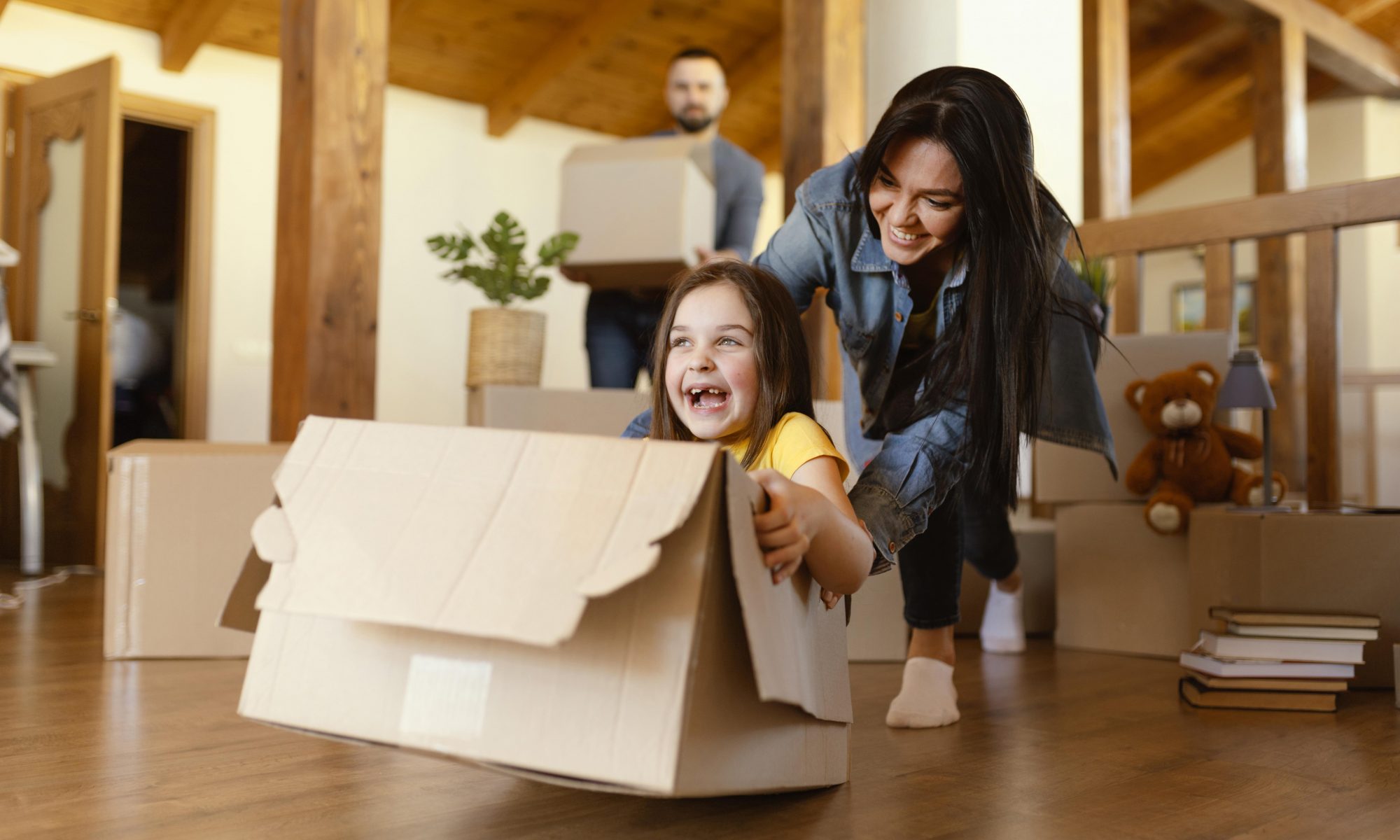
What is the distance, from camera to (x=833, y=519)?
0.95m

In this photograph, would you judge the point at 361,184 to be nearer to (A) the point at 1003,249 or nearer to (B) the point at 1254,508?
(A) the point at 1003,249

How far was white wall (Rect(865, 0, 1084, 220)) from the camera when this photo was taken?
106 inches

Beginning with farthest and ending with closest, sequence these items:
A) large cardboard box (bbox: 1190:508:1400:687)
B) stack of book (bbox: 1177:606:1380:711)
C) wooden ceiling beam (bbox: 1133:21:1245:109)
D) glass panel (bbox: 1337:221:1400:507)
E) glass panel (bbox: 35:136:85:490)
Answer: glass panel (bbox: 1337:221:1400:507) → wooden ceiling beam (bbox: 1133:21:1245:109) → glass panel (bbox: 35:136:85:490) → large cardboard box (bbox: 1190:508:1400:687) → stack of book (bbox: 1177:606:1380:711)

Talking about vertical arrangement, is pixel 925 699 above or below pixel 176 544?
below

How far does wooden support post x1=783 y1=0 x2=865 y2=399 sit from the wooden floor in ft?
3.75

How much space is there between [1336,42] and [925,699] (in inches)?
221

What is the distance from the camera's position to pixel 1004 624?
2029mm

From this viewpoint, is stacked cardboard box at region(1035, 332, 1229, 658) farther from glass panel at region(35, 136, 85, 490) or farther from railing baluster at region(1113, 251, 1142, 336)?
glass panel at region(35, 136, 85, 490)

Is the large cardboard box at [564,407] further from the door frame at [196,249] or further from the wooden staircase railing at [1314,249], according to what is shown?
the door frame at [196,249]

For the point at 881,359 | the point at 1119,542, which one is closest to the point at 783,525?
the point at 881,359

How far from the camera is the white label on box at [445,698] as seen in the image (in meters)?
0.82

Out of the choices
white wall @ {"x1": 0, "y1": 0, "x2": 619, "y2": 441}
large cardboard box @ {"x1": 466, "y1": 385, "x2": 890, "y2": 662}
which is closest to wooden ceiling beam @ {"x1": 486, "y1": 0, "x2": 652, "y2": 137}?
white wall @ {"x1": 0, "y1": 0, "x2": 619, "y2": 441}

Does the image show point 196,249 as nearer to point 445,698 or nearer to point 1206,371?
point 1206,371

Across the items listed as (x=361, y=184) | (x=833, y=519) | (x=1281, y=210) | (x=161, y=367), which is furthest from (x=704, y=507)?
(x=161, y=367)
